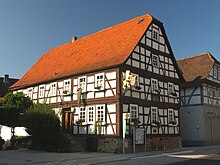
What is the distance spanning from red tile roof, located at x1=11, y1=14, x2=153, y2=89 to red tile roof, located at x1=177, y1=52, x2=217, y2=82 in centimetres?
954

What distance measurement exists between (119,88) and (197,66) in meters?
15.5

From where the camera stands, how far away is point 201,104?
30.0 metres

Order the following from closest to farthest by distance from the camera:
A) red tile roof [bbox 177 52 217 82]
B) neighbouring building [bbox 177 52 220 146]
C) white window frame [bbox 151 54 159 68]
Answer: white window frame [bbox 151 54 159 68]
neighbouring building [bbox 177 52 220 146]
red tile roof [bbox 177 52 217 82]

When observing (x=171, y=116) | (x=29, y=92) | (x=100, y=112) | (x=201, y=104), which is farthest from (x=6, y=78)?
(x=201, y=104)

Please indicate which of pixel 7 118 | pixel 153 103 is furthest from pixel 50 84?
pixel 153 103

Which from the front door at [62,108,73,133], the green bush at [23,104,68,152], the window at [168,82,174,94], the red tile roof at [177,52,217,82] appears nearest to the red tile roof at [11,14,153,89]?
the front door at [62,108,73,133]

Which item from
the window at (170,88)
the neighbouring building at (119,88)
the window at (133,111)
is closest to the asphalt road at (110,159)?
the neighbouring building at (119,88)

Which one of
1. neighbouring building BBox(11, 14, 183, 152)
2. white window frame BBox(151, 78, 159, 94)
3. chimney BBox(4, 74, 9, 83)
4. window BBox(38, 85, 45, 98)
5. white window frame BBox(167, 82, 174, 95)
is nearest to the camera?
neighbouring building BBox(11, 14, 183, 152)

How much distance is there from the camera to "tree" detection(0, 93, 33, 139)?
2464 centimetres

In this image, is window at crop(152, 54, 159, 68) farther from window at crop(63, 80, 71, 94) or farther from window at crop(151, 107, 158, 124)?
window at crop(63, 80, 71, 94)

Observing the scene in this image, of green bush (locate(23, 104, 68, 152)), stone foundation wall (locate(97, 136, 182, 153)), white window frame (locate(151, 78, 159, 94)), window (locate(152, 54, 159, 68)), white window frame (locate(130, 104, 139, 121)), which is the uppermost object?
window (locate(152, 54, 159, 68))

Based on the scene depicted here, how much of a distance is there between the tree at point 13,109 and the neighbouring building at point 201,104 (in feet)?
55.2

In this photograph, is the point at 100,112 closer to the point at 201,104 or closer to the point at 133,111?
the point at 133,111

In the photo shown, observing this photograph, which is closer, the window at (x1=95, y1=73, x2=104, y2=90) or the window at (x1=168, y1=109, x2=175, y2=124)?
the window at (x1=95, y1=73, x2=104, y2=90)
